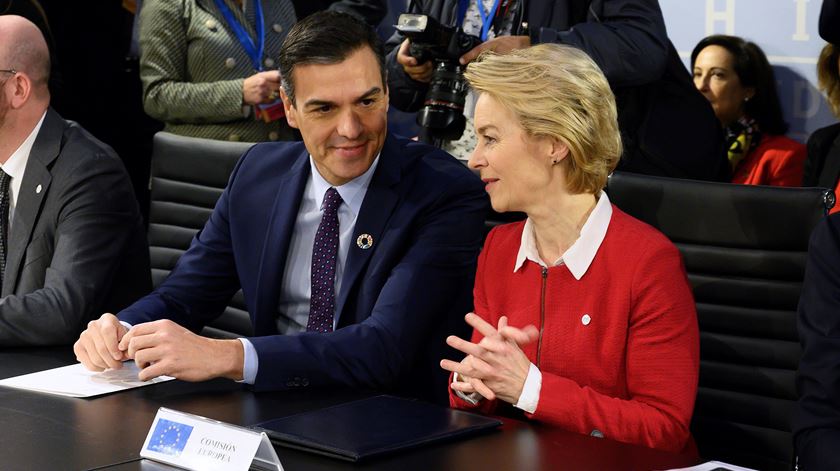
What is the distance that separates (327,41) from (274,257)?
1.65 feet

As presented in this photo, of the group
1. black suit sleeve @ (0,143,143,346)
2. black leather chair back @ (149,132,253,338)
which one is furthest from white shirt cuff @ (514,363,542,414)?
black leather chair back @ (149,132,253,338)

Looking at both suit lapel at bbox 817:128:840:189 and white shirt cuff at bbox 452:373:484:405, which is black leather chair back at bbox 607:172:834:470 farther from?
suit lapel at bbox 817:128:840:189

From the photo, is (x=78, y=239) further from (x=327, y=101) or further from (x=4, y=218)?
(x=327, y=101)

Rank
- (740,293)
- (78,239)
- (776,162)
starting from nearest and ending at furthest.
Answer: (740,293) < (78,239) < (776,162)

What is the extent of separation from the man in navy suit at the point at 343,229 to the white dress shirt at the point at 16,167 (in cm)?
57

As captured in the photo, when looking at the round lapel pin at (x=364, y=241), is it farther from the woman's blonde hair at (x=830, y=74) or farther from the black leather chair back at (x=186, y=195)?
the woman's blonde hair at (x=830, y=74)

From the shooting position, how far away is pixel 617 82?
3.33 m

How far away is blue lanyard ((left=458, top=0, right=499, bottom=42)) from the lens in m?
3.48

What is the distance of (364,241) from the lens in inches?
107

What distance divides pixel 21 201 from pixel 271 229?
768 millimetres

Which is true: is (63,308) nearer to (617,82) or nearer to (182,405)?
(182,405)

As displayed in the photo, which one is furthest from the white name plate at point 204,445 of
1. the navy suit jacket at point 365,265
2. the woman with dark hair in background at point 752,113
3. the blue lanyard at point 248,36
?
the woman with dark hair in background at point 752,113

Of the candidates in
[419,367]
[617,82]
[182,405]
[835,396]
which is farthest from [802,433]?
[617,82]

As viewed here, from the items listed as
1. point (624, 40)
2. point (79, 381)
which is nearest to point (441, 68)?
point (624, 40)
